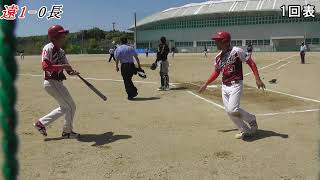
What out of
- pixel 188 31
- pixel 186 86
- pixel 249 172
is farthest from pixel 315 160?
pixel 188 31

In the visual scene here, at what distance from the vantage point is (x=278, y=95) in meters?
12.4

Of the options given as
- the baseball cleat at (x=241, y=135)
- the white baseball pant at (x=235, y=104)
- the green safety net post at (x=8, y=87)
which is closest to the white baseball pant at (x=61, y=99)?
the white baseball pant at (x=235, y=104)

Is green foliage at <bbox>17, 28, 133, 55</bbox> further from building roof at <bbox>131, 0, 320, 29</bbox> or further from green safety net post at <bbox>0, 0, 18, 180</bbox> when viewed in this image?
green safety net post at <bbox>0, 0, 18, 180</bbox>

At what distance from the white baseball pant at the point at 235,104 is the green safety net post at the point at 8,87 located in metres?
5.67

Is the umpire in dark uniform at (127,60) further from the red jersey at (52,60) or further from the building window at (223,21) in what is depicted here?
the building window at (223,21)

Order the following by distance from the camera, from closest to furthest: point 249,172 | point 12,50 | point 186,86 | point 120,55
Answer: point 12,50, point 249,172, point 120,55, point 186,86

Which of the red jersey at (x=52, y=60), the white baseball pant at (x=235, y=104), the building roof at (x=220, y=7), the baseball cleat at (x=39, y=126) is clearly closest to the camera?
the red jersey at (x=52, y=60)

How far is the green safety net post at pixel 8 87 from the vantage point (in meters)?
1.06

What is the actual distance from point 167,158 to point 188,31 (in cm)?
9853

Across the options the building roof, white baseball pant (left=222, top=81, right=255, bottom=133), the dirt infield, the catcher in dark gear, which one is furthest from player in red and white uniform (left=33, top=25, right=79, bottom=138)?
the building roof

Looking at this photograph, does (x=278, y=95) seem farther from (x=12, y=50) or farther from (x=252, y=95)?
(x=12, y=50)

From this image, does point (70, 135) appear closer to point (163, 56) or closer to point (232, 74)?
point (232, 74)

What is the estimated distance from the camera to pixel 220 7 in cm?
10100

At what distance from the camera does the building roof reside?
90125 mm
